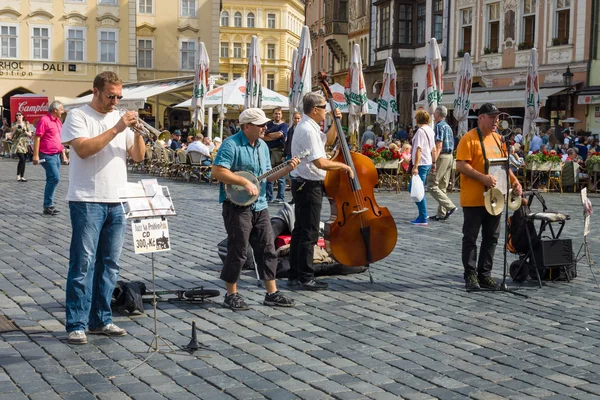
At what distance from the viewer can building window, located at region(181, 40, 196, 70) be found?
5474 cm

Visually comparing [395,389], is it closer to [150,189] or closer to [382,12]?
[150,189]

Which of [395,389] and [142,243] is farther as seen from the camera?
[142,243]

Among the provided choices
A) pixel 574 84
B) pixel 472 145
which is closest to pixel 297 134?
pixel 472 145

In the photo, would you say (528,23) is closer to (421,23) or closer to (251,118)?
(421,23)

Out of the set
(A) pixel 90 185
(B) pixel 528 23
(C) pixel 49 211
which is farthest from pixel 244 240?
(B) pixel 528 23

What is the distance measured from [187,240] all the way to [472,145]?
440 cm

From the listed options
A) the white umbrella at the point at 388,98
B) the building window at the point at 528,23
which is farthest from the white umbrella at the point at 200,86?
the building window at the point at 528,23

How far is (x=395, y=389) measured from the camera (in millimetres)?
5379

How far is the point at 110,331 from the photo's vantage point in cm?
646

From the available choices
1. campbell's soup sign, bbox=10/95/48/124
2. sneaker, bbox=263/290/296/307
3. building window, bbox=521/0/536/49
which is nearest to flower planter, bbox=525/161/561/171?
sneaker, bbox=263/290/296/307

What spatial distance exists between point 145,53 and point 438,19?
18.9 metres

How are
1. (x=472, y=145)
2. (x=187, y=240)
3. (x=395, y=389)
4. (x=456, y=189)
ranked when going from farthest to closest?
1. (x=456, y=189)
2. (x=187, y=240)
3. (x=472, y=145)
4. (x=395, y=389)

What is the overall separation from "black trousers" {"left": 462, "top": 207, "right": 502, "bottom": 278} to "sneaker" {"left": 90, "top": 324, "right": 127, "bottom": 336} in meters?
3.54

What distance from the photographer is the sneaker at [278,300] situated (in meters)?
7.61
